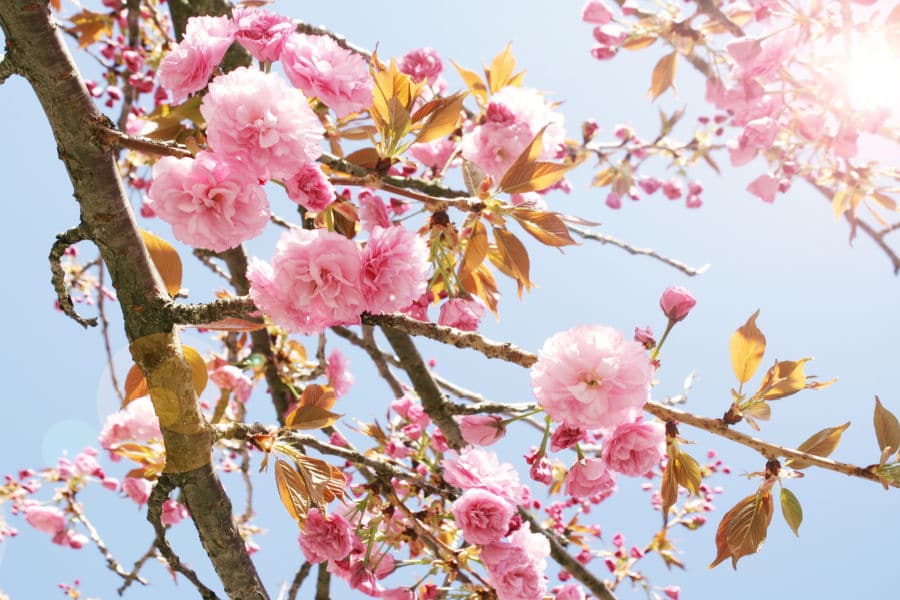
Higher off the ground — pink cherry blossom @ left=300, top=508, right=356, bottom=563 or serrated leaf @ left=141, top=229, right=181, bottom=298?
serrated leaf @ left=141, top=229, right=181, bottom=298

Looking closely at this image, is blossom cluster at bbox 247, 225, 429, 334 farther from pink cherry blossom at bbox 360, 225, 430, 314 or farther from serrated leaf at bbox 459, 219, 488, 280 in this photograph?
serrated leaf at bbox 459, 219, 488, 280

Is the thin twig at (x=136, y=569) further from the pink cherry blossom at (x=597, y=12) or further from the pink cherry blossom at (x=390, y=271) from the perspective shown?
the pink cherry blossom at (x=597, y=12)

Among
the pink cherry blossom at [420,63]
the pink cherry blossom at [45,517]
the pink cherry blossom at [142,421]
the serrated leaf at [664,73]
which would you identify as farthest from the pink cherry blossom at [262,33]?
the pink cherry blossom at [45,517]

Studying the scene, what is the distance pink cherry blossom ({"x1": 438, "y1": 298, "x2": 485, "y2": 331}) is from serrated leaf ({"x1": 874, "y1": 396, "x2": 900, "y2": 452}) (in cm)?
64

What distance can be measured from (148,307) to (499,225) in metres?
0.60

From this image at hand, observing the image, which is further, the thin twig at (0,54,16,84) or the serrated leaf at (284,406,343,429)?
the serrated leaf at (284,406,343,429)

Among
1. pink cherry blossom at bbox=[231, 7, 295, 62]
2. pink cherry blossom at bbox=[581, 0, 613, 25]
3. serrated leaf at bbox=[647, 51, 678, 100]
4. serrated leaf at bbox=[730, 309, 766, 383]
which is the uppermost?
pink cherry blossom at bbox=[581, 0, 613, 25]

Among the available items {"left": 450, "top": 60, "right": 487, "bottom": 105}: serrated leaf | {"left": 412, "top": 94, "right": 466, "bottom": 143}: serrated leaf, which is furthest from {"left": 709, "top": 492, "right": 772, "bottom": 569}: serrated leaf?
{"left": 450, "top": 60, "right": 487, "bottom": 105}: serrated leaf

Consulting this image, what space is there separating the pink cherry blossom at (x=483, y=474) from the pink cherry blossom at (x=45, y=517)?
7.99ft

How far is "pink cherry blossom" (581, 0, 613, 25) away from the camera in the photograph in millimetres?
2219

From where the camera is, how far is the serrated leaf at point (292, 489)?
101 centimetres

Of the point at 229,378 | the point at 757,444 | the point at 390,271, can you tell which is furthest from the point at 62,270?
the point at 757,444

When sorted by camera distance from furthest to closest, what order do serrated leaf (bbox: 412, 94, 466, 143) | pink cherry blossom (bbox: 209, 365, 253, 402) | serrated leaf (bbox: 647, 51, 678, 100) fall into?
1. serrated leaf (bbox: 647, 51, 678, 100)
2. pink cherry blossom (bbox: 209, 365, 253, 402)
3. serrated leaf (bbox: 412, 94, 466, 143)

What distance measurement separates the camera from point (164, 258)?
1.06 metres
